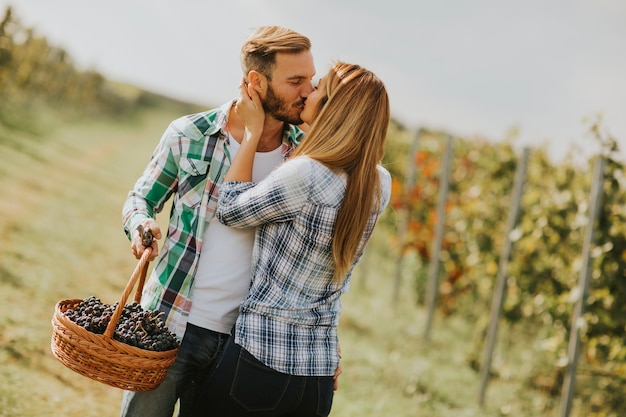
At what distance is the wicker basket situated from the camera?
6.77 ft

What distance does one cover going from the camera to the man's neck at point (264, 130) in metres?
2.54

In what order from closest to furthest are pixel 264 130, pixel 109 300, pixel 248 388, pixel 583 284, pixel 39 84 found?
pixel 248 388 < pixel 264 130 < pixel 583 284 < pixel 109 300 < pixel 39 84

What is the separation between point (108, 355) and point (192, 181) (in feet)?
2.24

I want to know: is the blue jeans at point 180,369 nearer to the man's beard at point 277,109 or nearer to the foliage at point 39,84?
the man's beard at point 277,109

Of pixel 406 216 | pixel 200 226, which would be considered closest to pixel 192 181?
pixel 200 226

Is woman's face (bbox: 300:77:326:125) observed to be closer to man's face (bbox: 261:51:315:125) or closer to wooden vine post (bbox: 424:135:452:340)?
man's face (bbox: 261:51:315:125)

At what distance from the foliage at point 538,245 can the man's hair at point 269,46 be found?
3.46 m

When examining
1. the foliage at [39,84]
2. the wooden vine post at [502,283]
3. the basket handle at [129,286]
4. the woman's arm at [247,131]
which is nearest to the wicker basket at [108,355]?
the basket handle at [129,286]

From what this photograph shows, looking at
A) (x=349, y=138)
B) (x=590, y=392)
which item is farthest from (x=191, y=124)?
(x=590, y=392)

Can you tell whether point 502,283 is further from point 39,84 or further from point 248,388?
point 39,84

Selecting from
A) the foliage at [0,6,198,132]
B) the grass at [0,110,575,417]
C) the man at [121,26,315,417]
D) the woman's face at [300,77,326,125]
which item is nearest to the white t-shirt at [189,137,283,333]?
the man at [121,26,315,417]

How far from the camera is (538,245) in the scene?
6535 mm

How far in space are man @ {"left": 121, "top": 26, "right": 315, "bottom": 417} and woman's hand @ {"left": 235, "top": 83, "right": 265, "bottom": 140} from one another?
0.03 metres

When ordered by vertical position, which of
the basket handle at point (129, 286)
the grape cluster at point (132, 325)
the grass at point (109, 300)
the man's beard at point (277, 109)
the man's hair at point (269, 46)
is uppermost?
the man's hair at point (269, 46)
